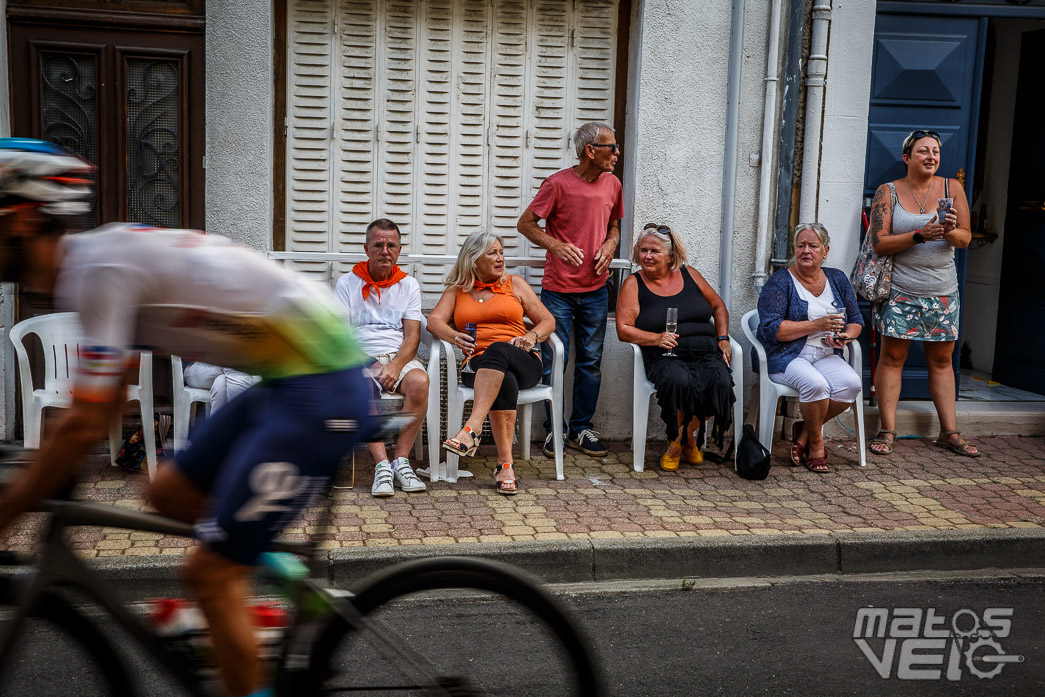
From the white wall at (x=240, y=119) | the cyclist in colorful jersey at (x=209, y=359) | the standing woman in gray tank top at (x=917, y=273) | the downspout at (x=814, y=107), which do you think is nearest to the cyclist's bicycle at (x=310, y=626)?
the cyclist in colorful jersey at (x=209, y=359)

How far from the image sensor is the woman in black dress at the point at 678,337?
21.9ft

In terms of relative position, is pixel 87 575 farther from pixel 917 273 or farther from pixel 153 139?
pixel 917 273

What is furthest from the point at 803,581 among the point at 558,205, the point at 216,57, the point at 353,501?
the point at 216,57

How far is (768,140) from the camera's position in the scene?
24.7 feet

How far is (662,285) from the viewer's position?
7121 mm

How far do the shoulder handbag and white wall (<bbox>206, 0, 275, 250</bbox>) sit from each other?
417cm

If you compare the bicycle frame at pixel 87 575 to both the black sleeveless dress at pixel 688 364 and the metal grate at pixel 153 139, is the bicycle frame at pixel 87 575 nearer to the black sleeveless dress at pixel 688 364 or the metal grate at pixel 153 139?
the black sleeveless dress at pixel 688 364

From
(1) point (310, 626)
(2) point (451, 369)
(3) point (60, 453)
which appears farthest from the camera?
(2) point (451, 369)

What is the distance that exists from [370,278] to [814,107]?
135 inches

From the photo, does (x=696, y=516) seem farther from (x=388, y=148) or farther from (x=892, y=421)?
(x=388, y=148)

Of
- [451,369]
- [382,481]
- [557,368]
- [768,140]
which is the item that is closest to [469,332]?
[451,369]

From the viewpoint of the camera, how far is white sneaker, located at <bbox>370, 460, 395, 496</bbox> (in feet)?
19.9

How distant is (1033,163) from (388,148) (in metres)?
5.32

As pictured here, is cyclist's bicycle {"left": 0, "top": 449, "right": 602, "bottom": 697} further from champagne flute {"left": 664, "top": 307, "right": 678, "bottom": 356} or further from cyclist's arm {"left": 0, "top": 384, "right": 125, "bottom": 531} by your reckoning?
champagne flute {"left": 664, "top": 307, "right": 678, "bottom": 356}
